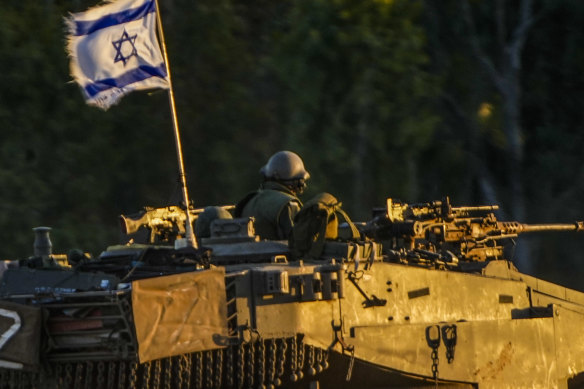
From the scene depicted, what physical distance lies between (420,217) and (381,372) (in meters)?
2.08

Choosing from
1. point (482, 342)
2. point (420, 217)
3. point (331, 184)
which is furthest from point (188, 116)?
point (482, 342)

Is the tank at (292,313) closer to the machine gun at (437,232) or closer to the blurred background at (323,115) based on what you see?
the machine gun at (437,232)

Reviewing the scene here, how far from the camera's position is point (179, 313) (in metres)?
9.36

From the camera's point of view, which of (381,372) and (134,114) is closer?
(381,372)

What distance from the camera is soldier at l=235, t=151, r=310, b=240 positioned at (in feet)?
39.9

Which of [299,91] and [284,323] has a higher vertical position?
[299,91]

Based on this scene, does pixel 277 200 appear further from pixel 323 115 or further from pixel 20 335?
pixel 323 115

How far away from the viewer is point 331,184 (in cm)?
2053

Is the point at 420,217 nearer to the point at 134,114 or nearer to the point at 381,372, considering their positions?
the point at 381,372

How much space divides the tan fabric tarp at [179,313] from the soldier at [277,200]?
8.69 ft

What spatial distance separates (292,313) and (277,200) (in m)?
2.43

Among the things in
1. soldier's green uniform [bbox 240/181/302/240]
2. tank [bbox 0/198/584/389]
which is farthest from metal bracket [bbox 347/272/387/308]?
soldier's green uniform [bbox 240/181/302/240]

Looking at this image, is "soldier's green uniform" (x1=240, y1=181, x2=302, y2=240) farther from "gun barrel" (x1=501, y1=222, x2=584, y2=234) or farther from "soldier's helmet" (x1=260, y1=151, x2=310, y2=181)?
"gun barrel" (x1=501, y1=222, x2=584, y2=234)

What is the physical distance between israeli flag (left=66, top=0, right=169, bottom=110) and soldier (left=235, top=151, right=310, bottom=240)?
1309 mm
